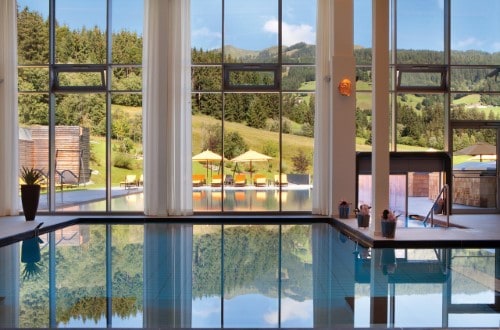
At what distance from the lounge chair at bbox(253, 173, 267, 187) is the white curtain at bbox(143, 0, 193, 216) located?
1.59 m

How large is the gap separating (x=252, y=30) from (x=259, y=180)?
334 centimetres

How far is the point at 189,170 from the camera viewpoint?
11203 mm

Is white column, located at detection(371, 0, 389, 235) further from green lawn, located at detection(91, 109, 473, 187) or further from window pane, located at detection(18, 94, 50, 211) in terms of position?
window pane, located at detection(18, 94, 50, 211)

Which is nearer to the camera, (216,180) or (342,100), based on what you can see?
(342,100)

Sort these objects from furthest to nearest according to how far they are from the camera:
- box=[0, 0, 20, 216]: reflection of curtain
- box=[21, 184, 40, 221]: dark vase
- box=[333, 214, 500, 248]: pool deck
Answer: box=[0, 0, 20, 216]: reflection of curtain, box=[21, 184, 40, 221]: dark vase, box=[333, 214, 500, 248]: pool deck

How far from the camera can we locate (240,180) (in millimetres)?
11953

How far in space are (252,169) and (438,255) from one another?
564cm

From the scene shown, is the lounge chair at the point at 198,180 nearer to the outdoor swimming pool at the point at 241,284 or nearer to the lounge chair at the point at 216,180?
the lounge chair at the point at 216,180

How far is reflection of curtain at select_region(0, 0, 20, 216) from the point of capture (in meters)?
11.1

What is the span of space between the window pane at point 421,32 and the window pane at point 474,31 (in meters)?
0.30

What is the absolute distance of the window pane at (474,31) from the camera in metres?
12.0

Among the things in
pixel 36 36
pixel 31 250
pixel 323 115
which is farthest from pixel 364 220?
pixel 36 36

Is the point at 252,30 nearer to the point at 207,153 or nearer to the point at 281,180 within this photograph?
the point at 207,153

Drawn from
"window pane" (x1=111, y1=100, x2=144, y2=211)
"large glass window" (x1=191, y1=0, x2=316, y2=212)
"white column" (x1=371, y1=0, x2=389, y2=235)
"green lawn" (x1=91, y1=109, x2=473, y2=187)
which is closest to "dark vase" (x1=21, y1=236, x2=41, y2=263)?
"window pane" (x1=111, y1=100, x2=144, y2=211)
